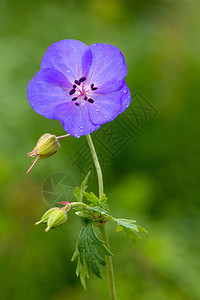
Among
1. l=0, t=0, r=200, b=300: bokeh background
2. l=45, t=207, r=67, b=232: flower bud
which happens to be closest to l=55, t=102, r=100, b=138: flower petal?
l=45, t=207, r=67, b=232: flower bud

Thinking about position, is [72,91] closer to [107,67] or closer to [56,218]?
[107,67]

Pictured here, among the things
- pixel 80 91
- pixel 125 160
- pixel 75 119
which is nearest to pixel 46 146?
pixel 75 119

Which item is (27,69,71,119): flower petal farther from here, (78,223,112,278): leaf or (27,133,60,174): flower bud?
(78,223,112,278): leaf

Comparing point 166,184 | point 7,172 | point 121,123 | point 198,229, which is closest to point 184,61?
point 121,123

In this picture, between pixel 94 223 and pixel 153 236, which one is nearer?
pixel 94 223

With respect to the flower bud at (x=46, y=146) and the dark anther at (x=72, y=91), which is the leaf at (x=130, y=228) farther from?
the dark anther at (x=72, y=91)

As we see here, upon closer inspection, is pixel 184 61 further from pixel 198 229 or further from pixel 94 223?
pixel 94 223

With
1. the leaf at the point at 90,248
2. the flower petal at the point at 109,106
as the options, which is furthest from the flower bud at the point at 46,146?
the leaf at the point at 90,248
